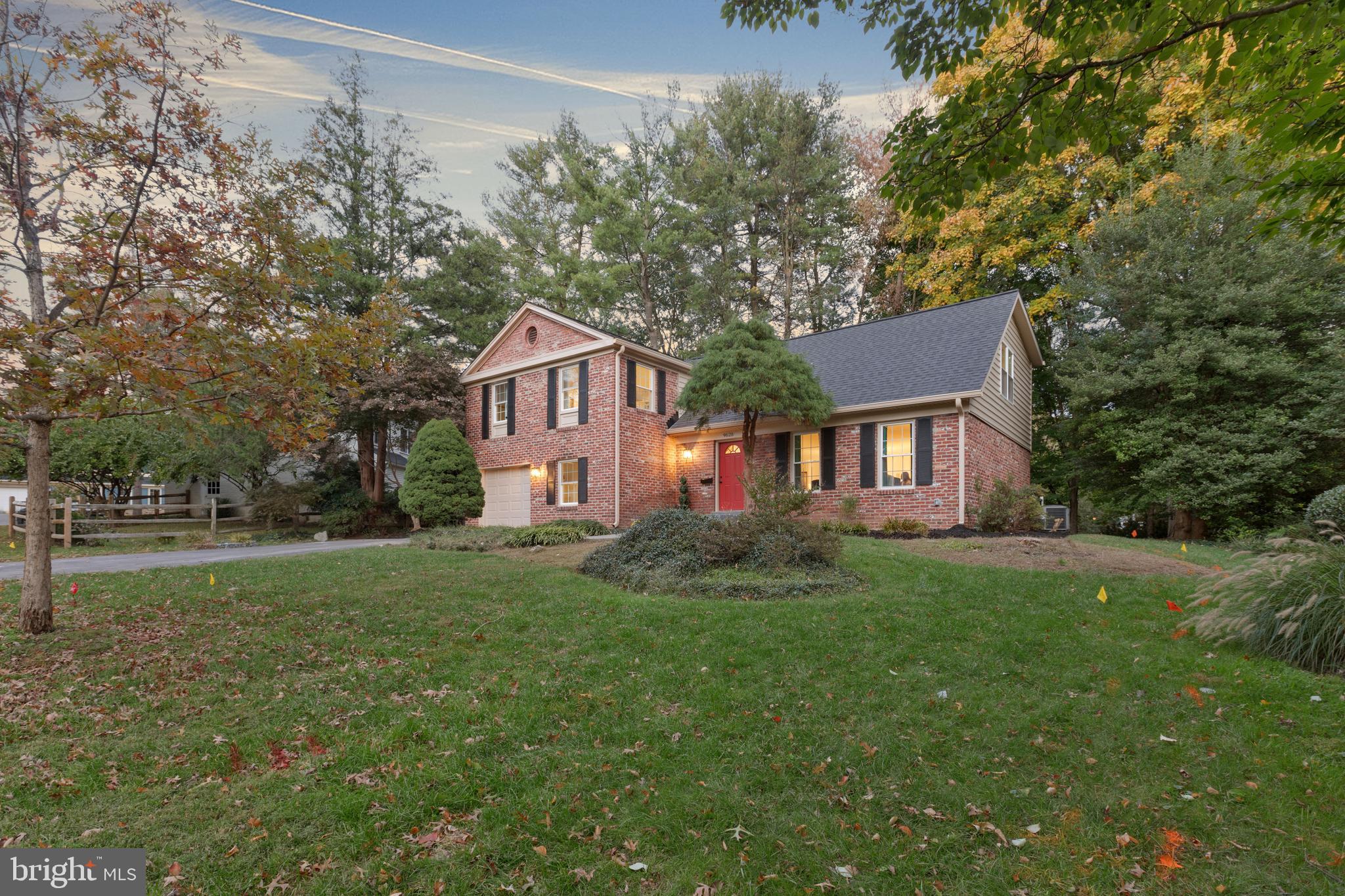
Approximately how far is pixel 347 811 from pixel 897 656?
168 inches

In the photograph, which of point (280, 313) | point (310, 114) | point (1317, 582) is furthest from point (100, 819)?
point (310, 114)

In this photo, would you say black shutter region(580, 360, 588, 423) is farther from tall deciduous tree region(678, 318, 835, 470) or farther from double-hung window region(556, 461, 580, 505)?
tall deciduous tree region(678, 318, 835, 470)

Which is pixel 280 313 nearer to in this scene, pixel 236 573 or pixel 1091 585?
pixel 236 573

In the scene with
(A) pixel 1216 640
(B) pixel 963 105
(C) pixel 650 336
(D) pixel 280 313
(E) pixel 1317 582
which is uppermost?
(C) pixel 650 336

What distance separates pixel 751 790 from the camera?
3.42 meters

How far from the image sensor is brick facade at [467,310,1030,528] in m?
13.4

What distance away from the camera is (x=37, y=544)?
5598 mm

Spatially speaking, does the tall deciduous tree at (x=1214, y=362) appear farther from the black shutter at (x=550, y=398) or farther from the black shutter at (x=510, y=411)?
the black shutter at (x=510, y=411)

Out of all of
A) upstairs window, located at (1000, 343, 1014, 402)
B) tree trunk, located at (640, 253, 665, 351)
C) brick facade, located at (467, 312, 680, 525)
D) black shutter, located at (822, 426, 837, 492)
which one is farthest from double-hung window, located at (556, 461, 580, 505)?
upstairs window, located at (1000, 343, 1014, 402)

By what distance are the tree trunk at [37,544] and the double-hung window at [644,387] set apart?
39.4 ft

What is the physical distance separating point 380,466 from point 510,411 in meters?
6.69

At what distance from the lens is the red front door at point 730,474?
52.7 feet

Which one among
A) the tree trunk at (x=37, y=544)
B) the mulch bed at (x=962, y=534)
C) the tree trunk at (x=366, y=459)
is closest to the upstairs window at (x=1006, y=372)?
the mulch bed at (x=962, y=534)

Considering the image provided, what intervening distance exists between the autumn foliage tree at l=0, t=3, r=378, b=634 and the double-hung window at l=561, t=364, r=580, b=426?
432 inches
